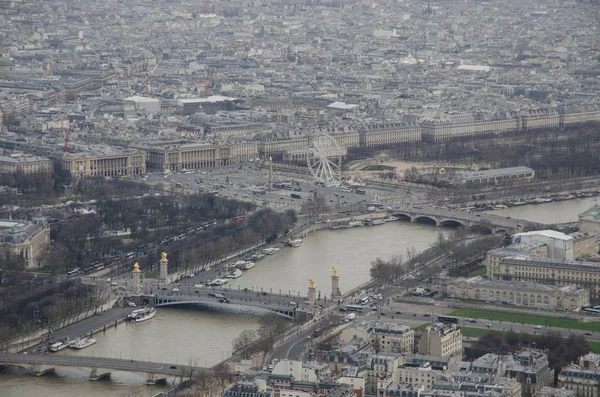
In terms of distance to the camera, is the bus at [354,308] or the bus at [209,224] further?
the bus at [209,224]

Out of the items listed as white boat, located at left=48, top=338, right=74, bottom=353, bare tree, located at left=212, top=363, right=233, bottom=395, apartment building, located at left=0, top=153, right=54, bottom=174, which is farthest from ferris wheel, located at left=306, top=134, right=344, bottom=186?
bare tree, located at left=212, top=363, right=233, bottom=395

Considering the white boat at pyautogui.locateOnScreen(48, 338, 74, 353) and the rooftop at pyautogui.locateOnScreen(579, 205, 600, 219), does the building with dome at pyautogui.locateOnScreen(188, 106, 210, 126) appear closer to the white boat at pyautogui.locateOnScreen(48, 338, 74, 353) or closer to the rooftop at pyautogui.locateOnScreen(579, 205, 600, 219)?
the rooftop at pyautogui.locateOnScreen(579, 205, 600, 219)

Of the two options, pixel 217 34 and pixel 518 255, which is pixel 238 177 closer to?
pixel 518 255

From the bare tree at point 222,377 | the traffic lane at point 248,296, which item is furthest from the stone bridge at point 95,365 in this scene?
the traffic lane at point 248,296

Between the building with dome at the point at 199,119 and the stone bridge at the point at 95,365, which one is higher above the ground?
the building with dome at the point at 199,119

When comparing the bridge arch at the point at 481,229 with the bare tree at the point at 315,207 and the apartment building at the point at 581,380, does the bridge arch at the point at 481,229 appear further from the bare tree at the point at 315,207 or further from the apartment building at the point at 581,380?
the apartment building at the point at 581,380

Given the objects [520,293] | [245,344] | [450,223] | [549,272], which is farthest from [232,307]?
[450,223]
